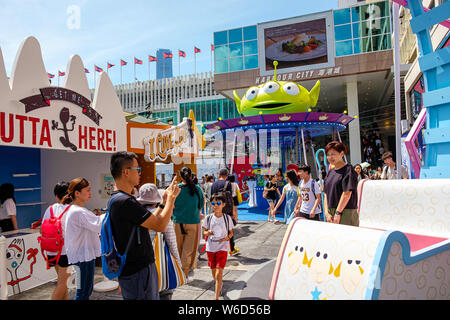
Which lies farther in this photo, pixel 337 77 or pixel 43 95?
pixel 337 77

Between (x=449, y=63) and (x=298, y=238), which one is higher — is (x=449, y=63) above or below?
above

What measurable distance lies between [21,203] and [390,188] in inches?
329

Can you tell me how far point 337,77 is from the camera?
76.2 feet

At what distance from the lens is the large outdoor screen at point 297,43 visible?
23.6 m

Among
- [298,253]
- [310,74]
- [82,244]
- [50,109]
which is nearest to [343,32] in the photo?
[310,74]

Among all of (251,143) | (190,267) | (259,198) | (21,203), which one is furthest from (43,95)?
(251,143)

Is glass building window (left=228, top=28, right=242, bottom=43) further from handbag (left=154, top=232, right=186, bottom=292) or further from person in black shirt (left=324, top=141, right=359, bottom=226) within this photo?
handbag (left=154, top=232, right=186, bottom=292)

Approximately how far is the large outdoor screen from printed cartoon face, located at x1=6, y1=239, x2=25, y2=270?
75.8 ft

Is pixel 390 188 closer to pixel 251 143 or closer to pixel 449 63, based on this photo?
pixel 449 63

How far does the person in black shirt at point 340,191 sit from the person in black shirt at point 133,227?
2549 millimetres

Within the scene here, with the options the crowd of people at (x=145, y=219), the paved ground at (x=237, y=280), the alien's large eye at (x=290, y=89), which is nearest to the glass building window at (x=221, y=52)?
the alien's large eye at (x=290, y=89)

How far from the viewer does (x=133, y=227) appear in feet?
7.99

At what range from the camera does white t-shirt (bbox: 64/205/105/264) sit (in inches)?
133

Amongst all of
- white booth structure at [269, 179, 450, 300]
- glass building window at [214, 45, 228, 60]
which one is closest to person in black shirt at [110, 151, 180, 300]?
white booth structure at [269, 179, 450, 300]
